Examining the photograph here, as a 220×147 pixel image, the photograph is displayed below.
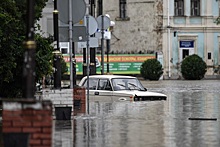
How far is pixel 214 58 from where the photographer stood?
2719 inches

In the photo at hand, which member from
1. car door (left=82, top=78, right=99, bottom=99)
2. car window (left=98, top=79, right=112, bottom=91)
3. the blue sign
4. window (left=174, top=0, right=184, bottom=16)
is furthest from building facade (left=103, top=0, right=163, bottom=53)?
car window (left=98, top=79, right=112, bottom=91)

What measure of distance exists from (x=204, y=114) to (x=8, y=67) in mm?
5251

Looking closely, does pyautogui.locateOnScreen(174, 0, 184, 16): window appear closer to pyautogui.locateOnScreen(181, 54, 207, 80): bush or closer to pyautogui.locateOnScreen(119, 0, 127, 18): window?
pyautogui.locateOnScreen(119, 0, 127, 18): window

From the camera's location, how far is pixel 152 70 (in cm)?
6181

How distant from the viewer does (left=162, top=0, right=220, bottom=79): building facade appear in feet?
226

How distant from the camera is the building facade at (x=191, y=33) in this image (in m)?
68.8

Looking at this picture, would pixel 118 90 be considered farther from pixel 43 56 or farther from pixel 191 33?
pixel 191 33

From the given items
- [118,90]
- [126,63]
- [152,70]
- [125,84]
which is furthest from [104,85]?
[126,63]

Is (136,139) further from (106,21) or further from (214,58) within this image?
(214,58)

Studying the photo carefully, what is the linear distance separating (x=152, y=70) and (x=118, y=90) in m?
35.7

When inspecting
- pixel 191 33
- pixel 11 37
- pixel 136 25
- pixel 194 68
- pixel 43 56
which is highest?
pixel 136 25

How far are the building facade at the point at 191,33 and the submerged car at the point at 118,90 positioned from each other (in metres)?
42.0

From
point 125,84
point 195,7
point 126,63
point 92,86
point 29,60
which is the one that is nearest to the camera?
point 29,60

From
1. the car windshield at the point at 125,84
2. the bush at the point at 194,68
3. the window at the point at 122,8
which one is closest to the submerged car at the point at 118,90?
the car windshield at the point at 125,84
